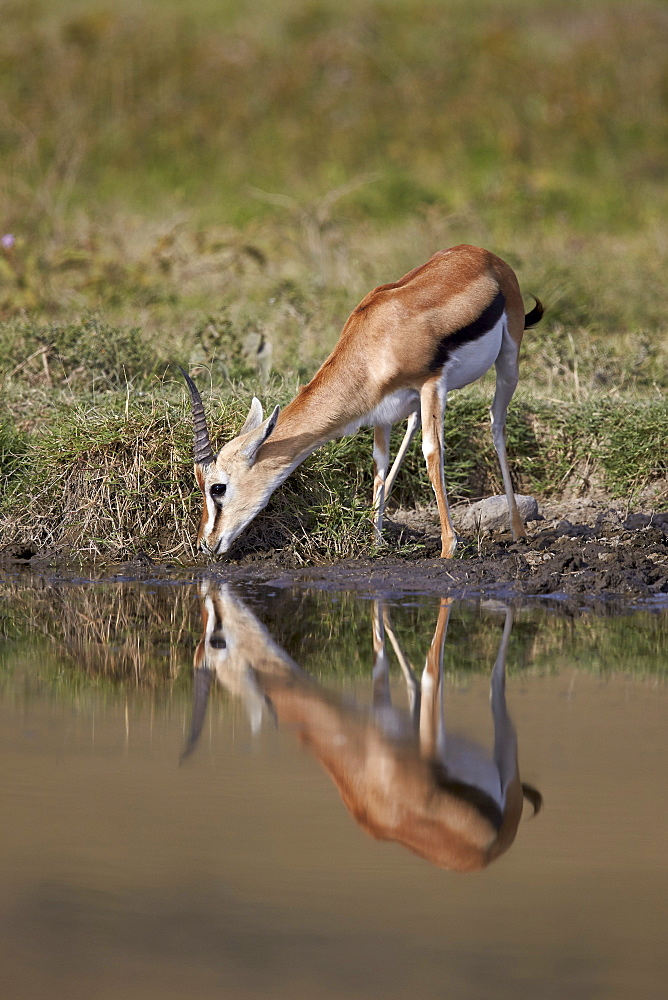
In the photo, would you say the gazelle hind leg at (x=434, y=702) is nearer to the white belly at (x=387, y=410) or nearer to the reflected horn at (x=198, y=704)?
the reflected horn at (x=198, y=704)

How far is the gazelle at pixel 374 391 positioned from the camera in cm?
695

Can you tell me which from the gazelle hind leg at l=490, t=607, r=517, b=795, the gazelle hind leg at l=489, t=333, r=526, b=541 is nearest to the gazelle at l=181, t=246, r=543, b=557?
the gazelle hind leg at l=489, t=333, r=526, b=541

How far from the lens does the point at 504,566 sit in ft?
22.1

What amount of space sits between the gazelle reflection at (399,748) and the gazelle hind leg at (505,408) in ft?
6.78

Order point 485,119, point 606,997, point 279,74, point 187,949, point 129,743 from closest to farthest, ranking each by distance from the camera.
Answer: point 606,997
point 187,949
point 129,743
point 485,119
point 279,74

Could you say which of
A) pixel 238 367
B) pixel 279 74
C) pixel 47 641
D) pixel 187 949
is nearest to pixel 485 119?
pixel 279 74

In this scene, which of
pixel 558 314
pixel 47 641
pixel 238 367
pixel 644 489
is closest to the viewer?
pixel 47 641

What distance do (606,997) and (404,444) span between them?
5.38 m

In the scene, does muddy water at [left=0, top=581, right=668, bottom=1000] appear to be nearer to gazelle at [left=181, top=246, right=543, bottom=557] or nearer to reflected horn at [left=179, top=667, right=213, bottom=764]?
reflected horn at [left=179, top=667, right=213, bottom=764]

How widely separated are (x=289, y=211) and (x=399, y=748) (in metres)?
13.5

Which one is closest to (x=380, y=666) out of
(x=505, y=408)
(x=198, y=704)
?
(x=198, y=704)

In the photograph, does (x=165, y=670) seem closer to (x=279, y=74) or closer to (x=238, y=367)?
(x=238, y=367)

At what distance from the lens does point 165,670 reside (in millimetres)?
4930

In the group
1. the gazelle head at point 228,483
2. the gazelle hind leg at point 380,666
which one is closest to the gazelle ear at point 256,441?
the gazelle head at point 228,483
